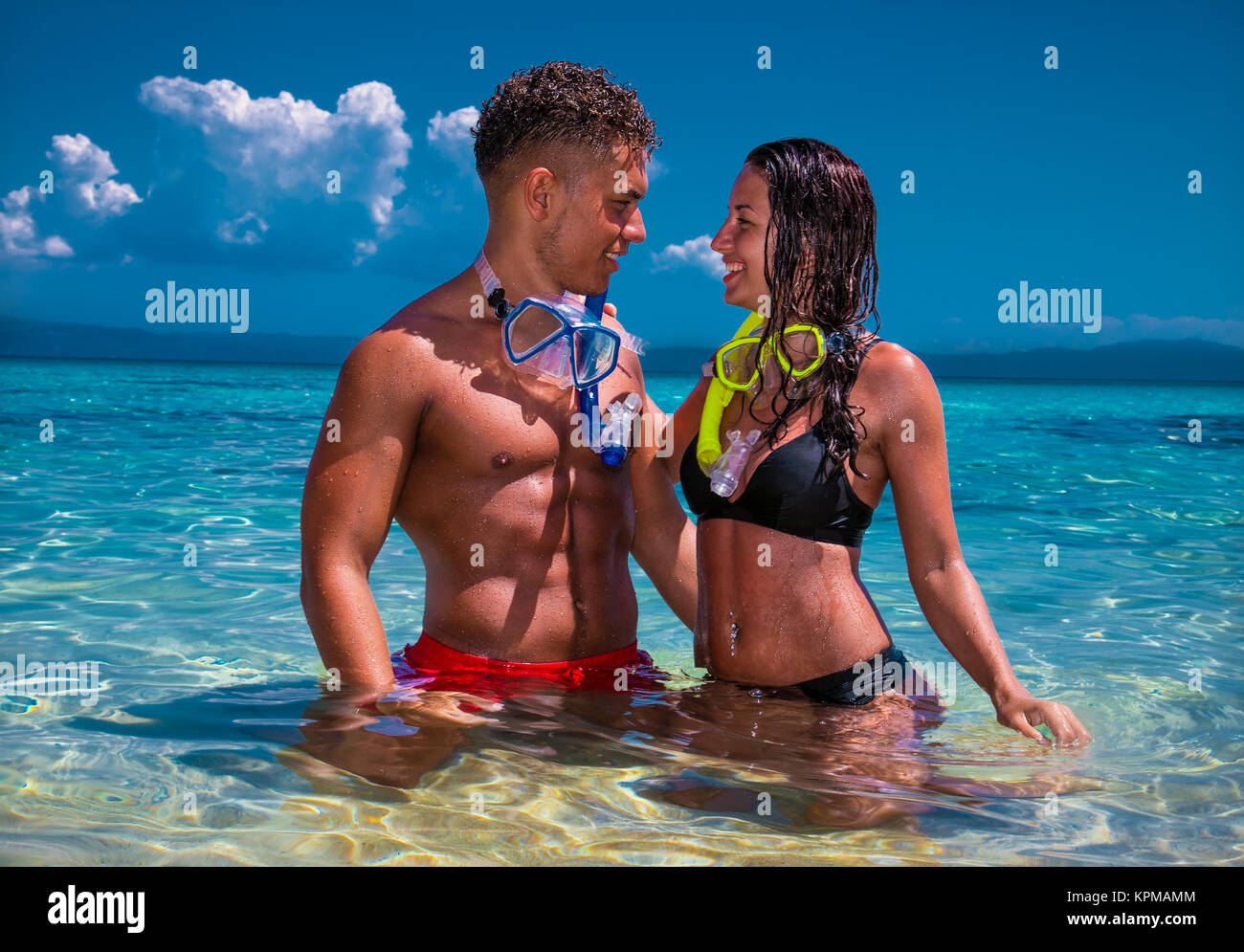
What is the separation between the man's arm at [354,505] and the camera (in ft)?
9.10

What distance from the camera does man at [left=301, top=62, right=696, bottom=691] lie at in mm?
2805

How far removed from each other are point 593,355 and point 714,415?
40 centimetres

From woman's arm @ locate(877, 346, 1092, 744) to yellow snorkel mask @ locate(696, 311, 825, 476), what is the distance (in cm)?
21

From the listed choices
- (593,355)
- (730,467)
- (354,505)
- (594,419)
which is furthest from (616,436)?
(354,505)

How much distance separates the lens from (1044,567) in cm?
→ 777

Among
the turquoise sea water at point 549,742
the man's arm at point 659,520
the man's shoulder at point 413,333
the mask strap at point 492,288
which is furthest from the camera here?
the man's arm at point 659,520

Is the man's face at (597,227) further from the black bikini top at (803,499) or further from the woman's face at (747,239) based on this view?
the black bikini top at (803,499)

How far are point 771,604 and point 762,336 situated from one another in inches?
29.8

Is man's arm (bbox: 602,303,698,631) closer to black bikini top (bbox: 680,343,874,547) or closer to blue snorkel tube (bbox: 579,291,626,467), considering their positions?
blue snorkel tube (bbox: 579,291,626,467)

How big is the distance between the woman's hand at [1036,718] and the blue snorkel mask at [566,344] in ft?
4.21

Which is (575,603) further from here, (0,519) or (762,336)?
(0,519)

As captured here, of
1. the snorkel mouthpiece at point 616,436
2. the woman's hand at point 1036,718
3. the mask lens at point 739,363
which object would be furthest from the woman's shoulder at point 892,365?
the woman's hand at point 1036,718

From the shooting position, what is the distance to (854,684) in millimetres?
2877
